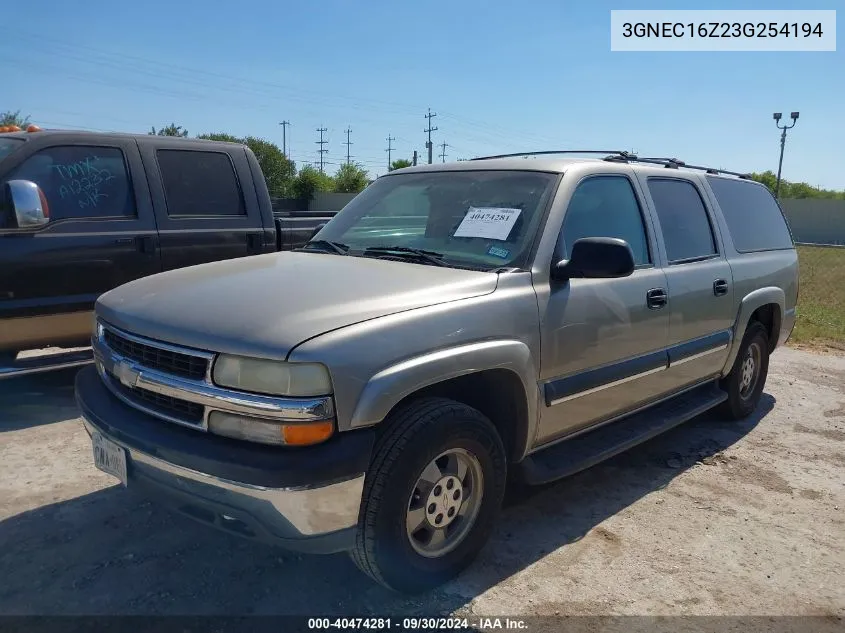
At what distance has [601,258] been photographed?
10.0 feet

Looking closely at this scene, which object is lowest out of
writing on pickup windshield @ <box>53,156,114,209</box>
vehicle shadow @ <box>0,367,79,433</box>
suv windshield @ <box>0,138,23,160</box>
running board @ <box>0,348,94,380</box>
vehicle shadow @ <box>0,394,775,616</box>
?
vehicle shadow @ <box>0,394,775,616</box>

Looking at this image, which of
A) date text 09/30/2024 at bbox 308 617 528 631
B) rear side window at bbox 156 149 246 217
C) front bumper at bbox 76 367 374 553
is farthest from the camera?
rear side window at bbox 156 149 246 217

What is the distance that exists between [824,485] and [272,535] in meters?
3.48

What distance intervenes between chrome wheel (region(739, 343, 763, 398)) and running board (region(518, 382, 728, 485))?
532 mm

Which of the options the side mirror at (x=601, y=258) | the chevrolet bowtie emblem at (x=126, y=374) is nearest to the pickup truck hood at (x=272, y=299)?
the chevrolet bowtie emblem at (x=126, y=374)

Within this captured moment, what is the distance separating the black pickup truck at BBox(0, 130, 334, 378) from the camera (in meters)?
4.77

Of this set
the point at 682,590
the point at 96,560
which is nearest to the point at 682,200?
the point at 682,590

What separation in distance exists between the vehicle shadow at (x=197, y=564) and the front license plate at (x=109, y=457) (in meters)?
0.14

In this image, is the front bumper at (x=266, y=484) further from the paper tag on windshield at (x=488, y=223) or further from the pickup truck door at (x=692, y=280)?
the pickup truck door at (x=692, y=280)

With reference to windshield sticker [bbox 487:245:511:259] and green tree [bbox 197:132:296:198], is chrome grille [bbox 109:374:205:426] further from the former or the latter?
green tree [bbox 197:132:296:198]

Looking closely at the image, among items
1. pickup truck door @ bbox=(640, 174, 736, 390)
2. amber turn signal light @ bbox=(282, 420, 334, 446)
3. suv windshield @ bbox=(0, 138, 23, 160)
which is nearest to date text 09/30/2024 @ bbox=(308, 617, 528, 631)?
amber turn signal light @ bbox=(282, 420, 334, 446)

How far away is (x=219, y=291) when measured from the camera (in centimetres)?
284

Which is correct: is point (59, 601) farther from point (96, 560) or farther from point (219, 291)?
point (219, 291)

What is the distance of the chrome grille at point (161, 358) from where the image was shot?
8.16 ft
